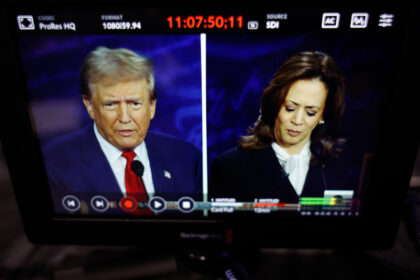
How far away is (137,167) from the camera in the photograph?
0.66m

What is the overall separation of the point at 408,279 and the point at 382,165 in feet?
0.93

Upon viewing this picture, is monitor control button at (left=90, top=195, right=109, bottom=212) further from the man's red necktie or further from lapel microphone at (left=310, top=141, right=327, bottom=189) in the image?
lapel microphone at (left=310, top=141, right=327, bottom=189)

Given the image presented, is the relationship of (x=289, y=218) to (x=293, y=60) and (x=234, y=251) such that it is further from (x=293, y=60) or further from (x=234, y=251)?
(x=293, y=60)

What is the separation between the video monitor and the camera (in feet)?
1.86

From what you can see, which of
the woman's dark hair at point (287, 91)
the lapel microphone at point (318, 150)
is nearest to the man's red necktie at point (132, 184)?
the woman's dark hair at point (287, 91)

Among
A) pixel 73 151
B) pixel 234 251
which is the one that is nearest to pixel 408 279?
pixel 234 251

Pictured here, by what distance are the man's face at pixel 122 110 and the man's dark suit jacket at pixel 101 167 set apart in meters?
0.03

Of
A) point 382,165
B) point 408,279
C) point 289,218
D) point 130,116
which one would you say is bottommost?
point 408,279

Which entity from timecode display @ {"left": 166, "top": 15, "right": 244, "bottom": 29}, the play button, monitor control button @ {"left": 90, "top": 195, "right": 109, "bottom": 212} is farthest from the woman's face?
monitor control button @ {"left": 90, "top": 195, "right": 109, "bottom": 212}

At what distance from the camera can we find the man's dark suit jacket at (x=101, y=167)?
2.11 feet

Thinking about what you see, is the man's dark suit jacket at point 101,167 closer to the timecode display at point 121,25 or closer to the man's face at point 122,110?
the man's face at point 122,110

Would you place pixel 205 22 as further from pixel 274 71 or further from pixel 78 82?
pixel 78 82

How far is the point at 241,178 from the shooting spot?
0.67 metres

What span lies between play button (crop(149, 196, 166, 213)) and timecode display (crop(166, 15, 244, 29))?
0.35 meters
